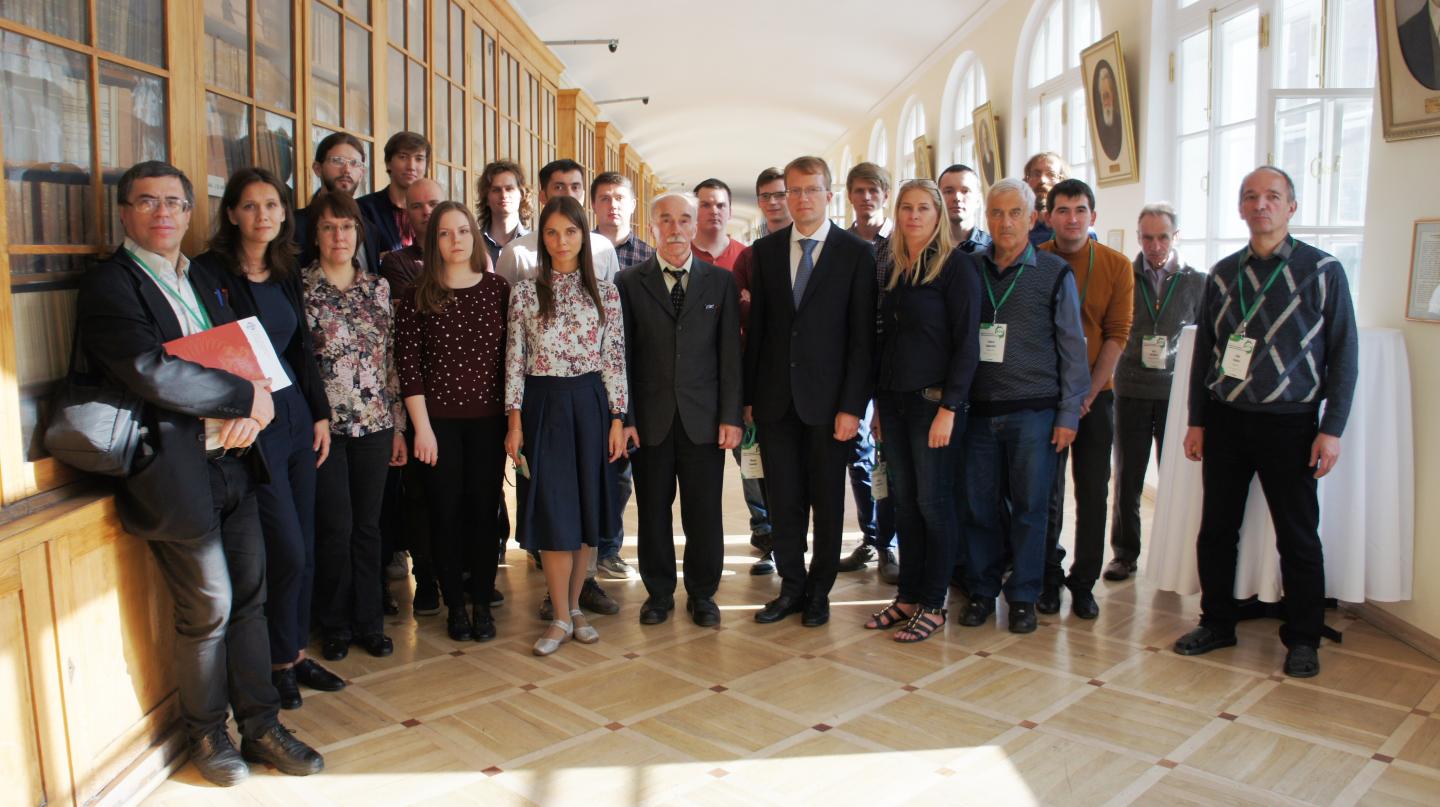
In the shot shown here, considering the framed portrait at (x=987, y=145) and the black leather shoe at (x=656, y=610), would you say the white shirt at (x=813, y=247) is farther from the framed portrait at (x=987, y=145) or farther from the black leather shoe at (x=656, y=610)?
the framed portrait at (x=987, y=145)

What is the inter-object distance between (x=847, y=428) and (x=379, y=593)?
5.54 ft

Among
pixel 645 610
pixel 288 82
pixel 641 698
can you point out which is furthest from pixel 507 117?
pixel 641 698

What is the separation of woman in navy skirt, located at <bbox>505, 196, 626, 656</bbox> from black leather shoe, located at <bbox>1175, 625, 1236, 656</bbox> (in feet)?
6.62

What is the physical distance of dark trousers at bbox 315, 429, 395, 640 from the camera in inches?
122

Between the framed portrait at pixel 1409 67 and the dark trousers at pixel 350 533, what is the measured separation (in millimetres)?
3549

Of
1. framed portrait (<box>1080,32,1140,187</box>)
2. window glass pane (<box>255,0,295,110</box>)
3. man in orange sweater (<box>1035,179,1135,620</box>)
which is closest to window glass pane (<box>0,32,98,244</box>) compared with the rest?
window glass pane (<box>255,0,295,110</box>)

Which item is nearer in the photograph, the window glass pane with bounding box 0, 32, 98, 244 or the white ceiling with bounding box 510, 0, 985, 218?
the window glass pane with bounding box 0, 32, 98, 244

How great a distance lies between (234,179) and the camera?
107 inches

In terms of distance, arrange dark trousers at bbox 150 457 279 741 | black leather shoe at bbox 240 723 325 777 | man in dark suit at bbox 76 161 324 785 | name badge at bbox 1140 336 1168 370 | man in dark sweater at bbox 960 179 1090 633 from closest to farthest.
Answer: man in dark suit at bbox 76 161 324 785
dark trousers at bbox 150 457 279 741
black leather shoe at bbox 240 723 325 777
man in dark sweater at bbox 960 179 1090 633
name badge at bbox 1140 336 1168 370

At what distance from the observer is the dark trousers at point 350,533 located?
3.11m

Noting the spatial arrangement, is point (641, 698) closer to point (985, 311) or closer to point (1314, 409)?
point (985, 311)

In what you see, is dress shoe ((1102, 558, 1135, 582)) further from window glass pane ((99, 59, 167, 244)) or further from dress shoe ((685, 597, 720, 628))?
window glass pane ((99, 59, 167, 244))

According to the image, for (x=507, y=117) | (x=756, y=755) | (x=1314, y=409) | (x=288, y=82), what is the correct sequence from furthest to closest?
(x=507, y=117) → (x=288, y=82) → (x=1314, y=409) → (x=756, y=755)

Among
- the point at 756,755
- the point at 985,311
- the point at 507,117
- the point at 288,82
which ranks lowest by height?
the point at 756,755
